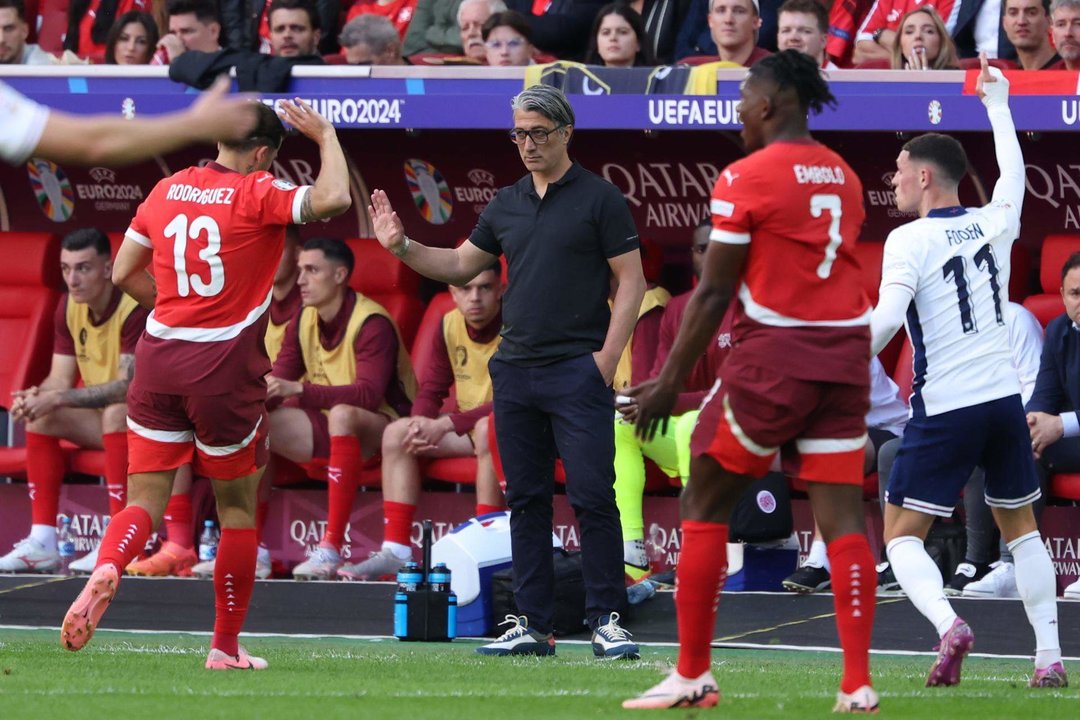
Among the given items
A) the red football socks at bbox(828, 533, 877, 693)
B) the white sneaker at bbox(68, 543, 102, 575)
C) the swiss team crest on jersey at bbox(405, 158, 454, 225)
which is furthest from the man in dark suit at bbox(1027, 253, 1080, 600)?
the white sneaker at bbox(68, 543, 102, 575)

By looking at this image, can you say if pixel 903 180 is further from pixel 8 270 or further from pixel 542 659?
pixel 8 270

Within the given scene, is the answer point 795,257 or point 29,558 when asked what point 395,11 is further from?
point 795,257

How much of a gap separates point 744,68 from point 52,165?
15.7 feet

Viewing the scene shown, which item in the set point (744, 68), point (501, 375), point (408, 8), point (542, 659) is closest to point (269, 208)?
point (501, 375)

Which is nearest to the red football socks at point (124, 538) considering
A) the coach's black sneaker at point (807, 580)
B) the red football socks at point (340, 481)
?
the coach's black sneaker at point (807, 580)

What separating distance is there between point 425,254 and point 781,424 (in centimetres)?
235

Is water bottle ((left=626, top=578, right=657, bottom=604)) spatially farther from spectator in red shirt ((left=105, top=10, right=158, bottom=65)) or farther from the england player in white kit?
spectator in red shirt ((left=105, top=10, right=158, bottom=65))

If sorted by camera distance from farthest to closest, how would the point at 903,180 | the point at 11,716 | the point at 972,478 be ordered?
the point at 972,478
the point at 903,180
the point at 11,716

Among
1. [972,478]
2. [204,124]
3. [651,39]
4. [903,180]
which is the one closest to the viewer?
[204,124]

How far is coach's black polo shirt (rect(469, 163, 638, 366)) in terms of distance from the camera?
6.99 meters

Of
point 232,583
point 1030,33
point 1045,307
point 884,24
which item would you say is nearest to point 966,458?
point 232,583

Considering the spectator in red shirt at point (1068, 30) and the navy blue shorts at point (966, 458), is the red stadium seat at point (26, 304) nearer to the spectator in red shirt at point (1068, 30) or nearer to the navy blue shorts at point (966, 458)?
the spectator in red shirt at point (1068, 30)

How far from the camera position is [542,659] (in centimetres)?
690

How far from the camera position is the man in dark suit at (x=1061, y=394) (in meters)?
8.82
